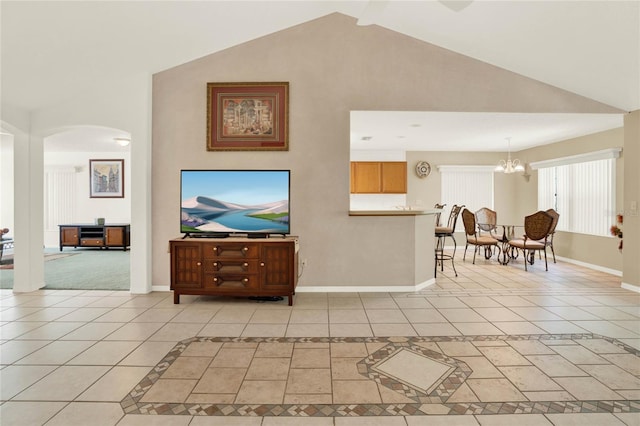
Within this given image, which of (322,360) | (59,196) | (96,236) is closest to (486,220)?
(322,360)

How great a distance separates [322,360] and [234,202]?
2.16m

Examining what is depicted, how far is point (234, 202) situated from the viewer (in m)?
3.86

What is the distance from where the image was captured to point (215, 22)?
11.8ft

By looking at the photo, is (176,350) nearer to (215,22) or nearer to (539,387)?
(539,387)

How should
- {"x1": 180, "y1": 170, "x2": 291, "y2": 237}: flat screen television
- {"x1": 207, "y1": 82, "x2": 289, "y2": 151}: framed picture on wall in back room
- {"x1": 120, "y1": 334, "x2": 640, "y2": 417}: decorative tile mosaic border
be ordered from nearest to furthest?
{"x1": 120, "y1": 334, "x2": 640, "y2": 417}: decorative tile mosaic border
{"x1": 180, "y1": 170, "x2": 291, "y2": 237}: flat screen television
{"x1": 207, "y1": 82, "x2": 289, "y2": 151}: framed picture on wall in back room

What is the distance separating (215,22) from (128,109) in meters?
1.52

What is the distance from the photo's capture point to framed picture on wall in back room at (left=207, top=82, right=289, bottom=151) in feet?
13.3

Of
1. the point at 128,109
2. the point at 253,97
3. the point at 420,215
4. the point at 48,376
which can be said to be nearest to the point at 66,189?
the point at 128,109

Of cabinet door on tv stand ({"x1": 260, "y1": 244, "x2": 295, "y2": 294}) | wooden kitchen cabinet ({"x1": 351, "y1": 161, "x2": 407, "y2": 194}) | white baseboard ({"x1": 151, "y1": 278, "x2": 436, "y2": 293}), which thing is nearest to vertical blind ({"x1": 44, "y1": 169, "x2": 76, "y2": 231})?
white baseboard ({"x1": 151, "y1": 278, "x2": 436, "y2": 293})

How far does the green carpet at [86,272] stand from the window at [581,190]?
7.42 meters

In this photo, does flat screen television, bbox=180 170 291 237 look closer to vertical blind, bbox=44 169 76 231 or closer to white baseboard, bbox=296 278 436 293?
white baseboard, bbox=296 278 436 293

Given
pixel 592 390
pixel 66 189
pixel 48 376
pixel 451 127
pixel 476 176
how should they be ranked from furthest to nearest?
1. pixel 66 189
2. pixel 476 176
3. pixel 451 127
4. pixel 48 376
5. pixel 592 390

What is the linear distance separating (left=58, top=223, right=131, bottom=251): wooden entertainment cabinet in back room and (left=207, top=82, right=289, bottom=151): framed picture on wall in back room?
4.91 m

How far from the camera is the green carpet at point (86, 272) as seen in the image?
4422mm
